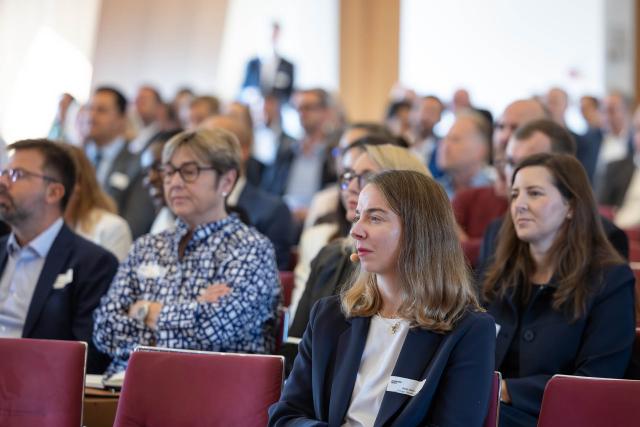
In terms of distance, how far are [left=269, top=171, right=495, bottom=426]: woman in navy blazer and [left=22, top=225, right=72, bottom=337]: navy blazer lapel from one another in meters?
1.37

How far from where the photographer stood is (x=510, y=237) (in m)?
3.19

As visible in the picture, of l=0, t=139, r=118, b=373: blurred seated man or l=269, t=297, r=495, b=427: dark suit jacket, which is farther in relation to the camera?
l=0, t=139, r=118, b=373: blurred seated man

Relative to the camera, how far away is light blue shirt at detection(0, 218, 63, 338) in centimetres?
342

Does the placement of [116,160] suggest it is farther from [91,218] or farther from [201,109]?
[91,218]

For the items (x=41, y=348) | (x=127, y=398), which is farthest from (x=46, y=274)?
(x=127, y=398)

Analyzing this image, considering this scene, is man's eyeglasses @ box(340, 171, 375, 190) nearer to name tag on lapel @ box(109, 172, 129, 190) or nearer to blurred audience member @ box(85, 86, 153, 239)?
blurred audience member @ box(85, 86, 153, 239)

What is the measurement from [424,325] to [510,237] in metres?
1.08

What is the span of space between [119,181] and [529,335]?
344cm

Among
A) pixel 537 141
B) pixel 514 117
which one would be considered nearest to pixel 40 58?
pixel 514 117

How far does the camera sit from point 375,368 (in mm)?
2275

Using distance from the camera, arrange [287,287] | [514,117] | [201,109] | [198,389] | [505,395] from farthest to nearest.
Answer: [201,109] < [514,117] < [287,287] < [505,395] < [198,389]

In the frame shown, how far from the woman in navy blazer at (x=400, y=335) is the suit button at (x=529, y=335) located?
705 millimetres

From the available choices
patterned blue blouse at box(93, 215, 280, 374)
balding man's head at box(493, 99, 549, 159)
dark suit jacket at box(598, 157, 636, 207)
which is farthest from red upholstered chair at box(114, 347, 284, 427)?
dark suit jacket at box(598, 157, 636, 207)

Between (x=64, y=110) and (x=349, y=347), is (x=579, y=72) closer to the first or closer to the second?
(x=64, y=110)
